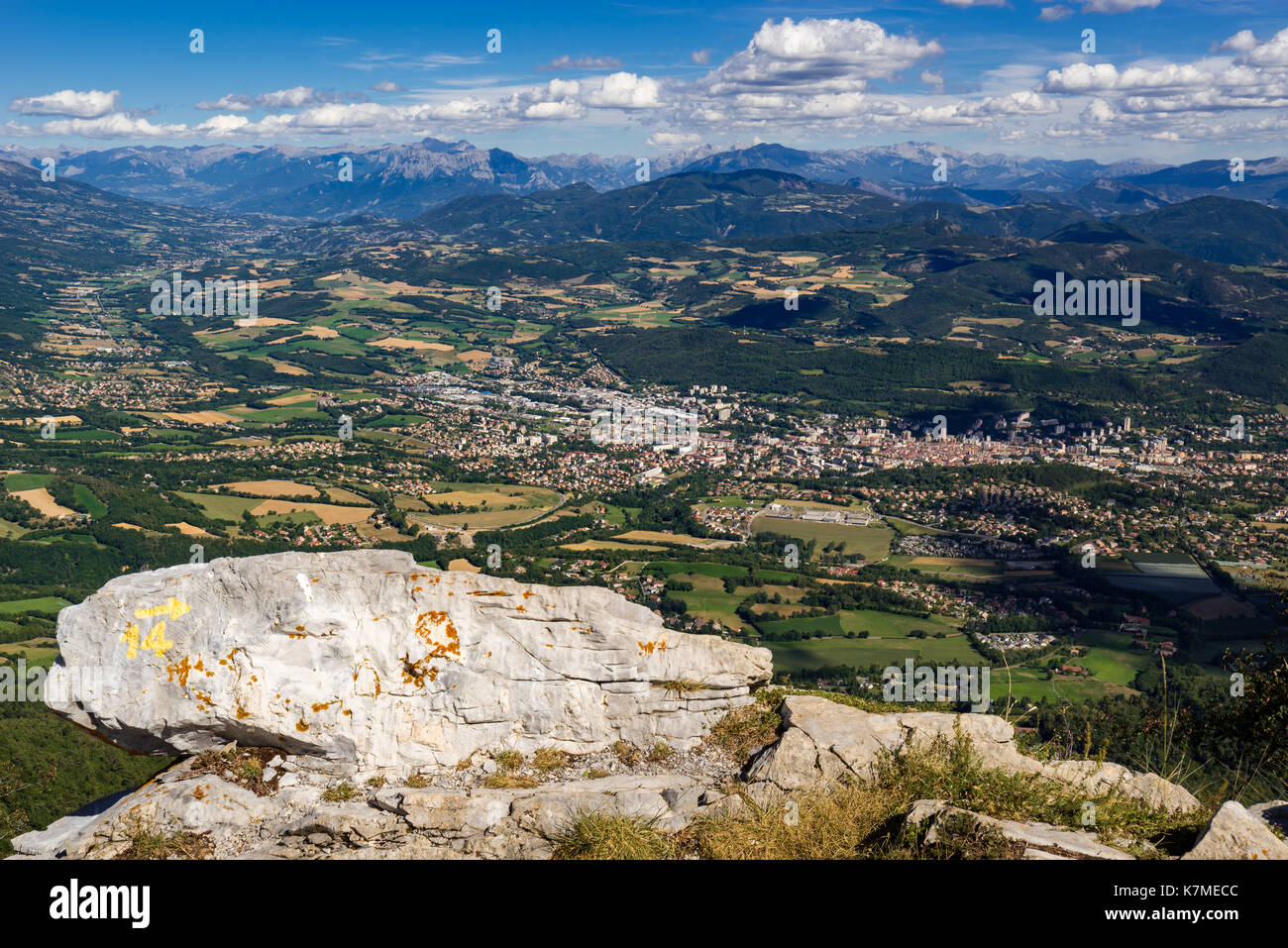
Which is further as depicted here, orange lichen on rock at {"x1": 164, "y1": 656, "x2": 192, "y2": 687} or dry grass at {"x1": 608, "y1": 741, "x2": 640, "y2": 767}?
dry grass at {"x1": 608, "y1": 741, "x2": 640, "y2": 767}

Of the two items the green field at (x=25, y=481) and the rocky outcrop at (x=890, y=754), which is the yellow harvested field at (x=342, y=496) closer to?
the green field at (x=25, y=481)

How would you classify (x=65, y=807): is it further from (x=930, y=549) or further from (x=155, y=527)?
(x=930, y=549)

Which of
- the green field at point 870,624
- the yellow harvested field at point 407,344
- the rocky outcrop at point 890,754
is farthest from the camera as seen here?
the yellow harvested field at point 407,344

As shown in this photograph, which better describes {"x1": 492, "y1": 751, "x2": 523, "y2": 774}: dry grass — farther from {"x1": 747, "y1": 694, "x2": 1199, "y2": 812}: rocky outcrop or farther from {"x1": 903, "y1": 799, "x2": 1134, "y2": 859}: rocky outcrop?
{"x1": 903, "y1": 799, "x2": 1134, "y2": 859}: rocky outcrop

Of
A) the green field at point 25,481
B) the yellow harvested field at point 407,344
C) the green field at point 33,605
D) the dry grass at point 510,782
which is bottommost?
the green field at point 33,605

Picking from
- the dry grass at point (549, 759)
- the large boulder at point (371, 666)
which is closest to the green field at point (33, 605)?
the large boulder at point (371, 666)

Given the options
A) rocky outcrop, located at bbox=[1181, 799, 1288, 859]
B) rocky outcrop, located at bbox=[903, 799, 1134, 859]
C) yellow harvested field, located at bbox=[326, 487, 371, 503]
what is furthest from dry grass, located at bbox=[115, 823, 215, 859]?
yellow harvested field, located at bbox=[326, 487, 371, 503]

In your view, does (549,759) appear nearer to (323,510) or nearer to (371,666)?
(371,666)
